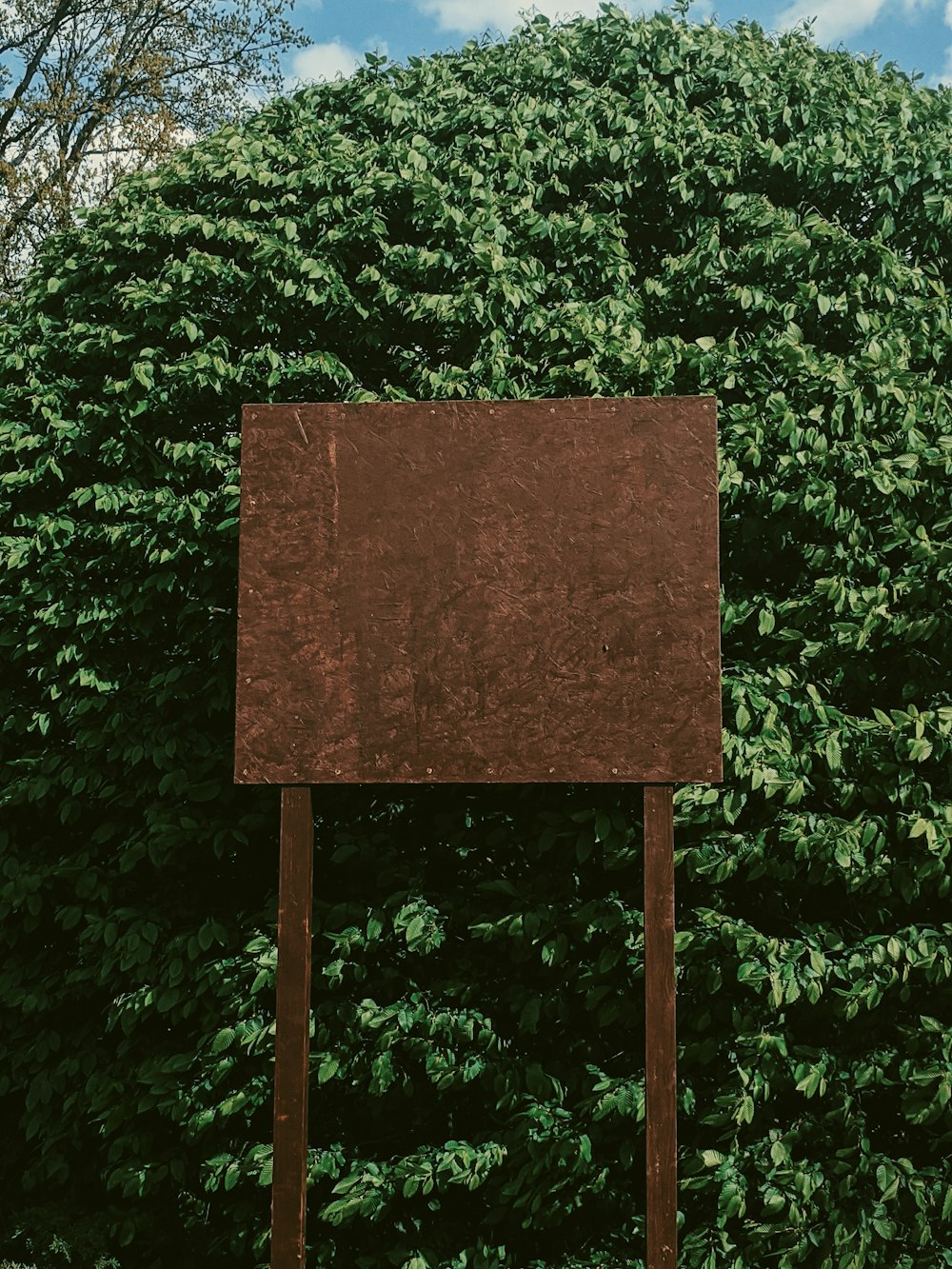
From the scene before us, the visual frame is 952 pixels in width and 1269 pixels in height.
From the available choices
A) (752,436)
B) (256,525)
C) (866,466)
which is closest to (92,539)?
(256,525)

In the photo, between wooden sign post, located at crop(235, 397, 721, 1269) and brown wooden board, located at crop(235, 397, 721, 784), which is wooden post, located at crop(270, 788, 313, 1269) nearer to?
wooden sign post, located at crop(235, 397, 721, 1269)

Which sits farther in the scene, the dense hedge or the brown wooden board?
the dense hedge

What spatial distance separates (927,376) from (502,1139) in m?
2.63

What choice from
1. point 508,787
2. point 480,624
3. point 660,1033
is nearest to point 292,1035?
point 660,1033

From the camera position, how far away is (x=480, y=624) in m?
3.23

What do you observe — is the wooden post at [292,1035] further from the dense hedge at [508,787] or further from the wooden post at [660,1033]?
the wooden post at [660,1033]

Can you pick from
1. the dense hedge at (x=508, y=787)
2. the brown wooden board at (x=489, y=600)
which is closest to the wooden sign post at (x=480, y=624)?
the brown wooden board at (x=489, y=600)

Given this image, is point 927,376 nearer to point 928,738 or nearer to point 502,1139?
point 928,738

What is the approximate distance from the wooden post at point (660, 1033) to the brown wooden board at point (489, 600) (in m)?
0.13

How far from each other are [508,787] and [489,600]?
2.84ft

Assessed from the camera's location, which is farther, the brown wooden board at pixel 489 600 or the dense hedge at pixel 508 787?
the dense hedge at pixel 508 787

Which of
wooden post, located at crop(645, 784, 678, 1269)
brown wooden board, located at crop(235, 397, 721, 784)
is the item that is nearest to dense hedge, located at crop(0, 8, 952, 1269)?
wooden post, located at crop(645, 784, 678, 1269)

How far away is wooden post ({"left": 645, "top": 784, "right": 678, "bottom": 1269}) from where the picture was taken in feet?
10.2

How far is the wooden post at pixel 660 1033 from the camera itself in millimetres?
3102
